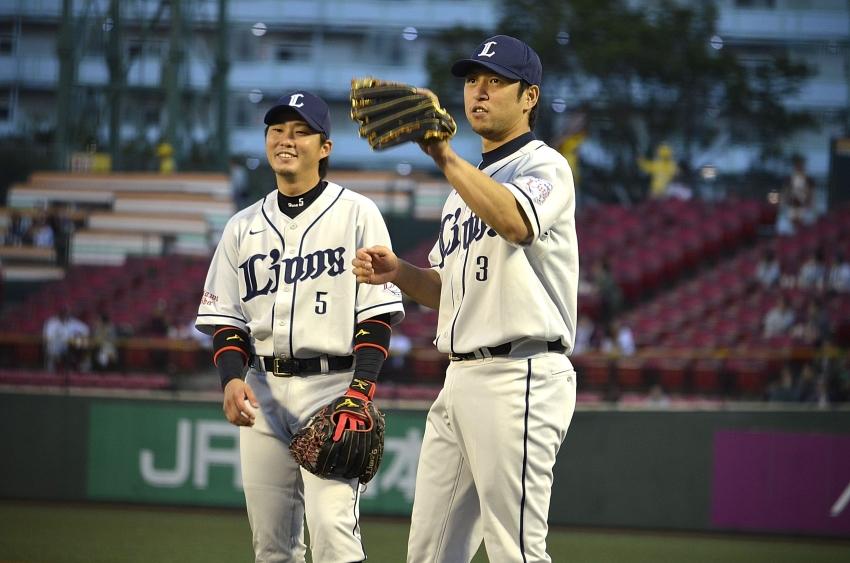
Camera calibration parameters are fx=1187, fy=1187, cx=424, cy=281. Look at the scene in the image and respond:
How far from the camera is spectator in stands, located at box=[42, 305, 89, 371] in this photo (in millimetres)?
12648

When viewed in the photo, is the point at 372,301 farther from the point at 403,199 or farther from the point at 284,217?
the point at 403,199

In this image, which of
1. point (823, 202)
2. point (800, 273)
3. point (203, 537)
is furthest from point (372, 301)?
point (823, 202)

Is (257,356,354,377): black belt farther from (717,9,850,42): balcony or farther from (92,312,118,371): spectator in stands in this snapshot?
(717,9,850,42): balcony

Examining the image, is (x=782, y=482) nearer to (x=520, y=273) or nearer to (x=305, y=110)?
(x=305, y=110)

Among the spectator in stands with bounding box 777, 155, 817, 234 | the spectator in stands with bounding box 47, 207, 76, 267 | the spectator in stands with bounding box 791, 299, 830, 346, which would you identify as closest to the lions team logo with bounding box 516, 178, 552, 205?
the spectator in stands with bounding box 791, 299, 830, 346

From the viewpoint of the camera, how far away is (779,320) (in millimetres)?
14688

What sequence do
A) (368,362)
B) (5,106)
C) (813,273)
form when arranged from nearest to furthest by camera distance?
(368,362), (813,273), (5,106)

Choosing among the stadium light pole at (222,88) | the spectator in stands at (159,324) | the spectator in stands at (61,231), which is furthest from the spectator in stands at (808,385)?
the stadium light pole at (222,88)

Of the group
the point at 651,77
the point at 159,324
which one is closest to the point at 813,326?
the point at 159,324

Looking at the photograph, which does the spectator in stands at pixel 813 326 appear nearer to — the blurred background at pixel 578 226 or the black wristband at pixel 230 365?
the blurred background at pixel 578 226

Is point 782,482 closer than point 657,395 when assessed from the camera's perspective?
Yes

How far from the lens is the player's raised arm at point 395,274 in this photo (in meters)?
3.84

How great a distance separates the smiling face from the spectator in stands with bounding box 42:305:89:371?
28.2ft

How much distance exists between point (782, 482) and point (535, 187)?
6726 mm
